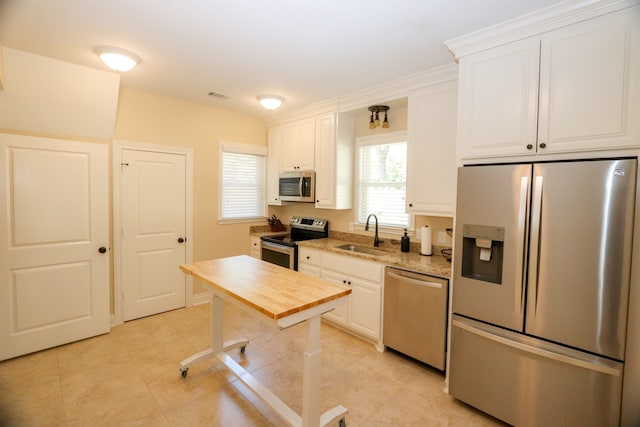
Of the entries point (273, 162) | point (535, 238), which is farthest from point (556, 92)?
point (273, 162)

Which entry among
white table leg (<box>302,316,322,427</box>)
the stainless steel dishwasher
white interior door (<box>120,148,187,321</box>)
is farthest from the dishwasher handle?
white interior door (<box>120,148,187,321</box>)

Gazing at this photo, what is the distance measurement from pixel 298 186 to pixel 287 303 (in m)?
2.53

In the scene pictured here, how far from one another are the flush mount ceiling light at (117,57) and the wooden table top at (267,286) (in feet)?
5.86

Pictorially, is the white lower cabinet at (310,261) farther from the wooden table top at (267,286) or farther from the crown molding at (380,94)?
the crown molding at (380,94)

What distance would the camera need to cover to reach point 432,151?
273cm

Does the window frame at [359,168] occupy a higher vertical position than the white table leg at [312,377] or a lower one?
higher

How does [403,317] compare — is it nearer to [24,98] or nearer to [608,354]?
[608,354]

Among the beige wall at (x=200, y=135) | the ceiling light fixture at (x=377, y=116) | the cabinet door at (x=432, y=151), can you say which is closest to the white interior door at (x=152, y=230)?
the beige wall at (x=200, y=135)

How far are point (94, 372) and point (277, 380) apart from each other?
5.01 ft

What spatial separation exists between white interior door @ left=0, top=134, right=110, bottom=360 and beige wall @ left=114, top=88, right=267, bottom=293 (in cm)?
56

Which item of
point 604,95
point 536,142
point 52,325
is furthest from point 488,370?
point 52,325

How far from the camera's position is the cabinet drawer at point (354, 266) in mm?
2857

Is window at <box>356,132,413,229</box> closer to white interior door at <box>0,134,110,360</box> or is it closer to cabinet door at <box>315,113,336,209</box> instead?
cabinet door at <box>315,113,336,209</box>

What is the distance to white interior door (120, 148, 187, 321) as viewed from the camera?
11.2ft
